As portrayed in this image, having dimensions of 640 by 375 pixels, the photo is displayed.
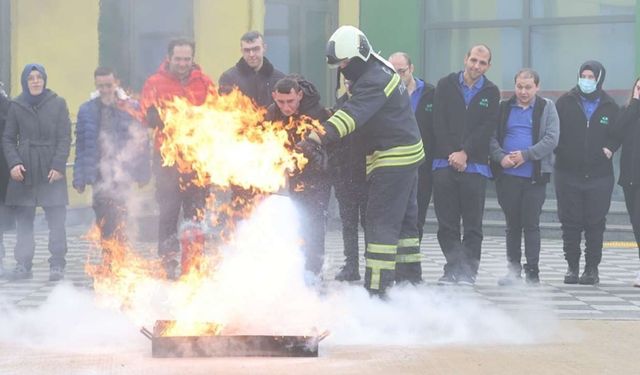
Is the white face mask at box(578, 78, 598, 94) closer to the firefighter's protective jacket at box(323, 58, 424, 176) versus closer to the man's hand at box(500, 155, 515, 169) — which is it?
the man's hand at box(500, 155, 515, 169)

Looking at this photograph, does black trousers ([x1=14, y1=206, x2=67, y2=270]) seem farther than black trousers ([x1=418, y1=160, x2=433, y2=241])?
Yes

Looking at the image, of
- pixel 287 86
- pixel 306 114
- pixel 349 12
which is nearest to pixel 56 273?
pixel 306 114

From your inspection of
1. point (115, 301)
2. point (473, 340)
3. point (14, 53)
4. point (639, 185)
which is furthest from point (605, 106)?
point (14, 53)

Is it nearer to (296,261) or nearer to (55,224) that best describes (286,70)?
(55,224)

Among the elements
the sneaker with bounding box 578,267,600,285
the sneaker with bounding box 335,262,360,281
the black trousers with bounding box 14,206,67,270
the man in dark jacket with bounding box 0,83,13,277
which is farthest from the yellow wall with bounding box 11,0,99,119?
the sneaker with bounding box 578,267,600,285

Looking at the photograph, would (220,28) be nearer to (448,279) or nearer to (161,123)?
(161,123)

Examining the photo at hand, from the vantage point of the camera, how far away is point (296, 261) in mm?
8859

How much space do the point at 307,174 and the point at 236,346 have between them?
8.23 feet

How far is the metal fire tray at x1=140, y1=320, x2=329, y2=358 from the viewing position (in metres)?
6.96

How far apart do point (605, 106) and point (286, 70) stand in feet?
28.1

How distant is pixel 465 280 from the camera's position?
34.1ft

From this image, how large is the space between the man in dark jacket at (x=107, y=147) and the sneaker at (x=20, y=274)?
789mm

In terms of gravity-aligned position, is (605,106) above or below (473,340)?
above

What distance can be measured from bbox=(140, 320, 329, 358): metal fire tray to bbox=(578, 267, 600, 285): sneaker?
4.50m
